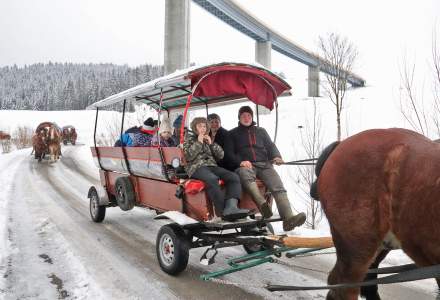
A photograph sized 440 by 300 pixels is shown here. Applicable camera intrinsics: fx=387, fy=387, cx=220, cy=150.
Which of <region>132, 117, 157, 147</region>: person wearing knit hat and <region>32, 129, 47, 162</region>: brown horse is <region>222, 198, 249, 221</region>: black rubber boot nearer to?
<region>132, 117, 157, 147</region>: person wearing knit hat

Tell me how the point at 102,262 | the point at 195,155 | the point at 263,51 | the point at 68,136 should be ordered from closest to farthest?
the point at 195,155
the point at 102,262
the point at 68,136
the point at 263,51

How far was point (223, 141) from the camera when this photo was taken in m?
5.27

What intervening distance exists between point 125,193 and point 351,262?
4027 mm

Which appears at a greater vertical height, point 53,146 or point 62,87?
point 62,87

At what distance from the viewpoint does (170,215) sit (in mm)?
4613

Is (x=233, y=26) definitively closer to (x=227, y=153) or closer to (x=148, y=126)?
(x=148, y=126)

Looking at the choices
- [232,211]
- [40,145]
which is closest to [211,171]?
[232,211]

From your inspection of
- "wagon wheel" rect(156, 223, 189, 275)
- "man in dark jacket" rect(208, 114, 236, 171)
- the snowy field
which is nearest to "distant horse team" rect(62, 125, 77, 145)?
the snowy field

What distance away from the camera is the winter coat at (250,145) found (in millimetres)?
5070

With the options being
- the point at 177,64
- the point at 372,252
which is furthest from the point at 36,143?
the point at 372,252

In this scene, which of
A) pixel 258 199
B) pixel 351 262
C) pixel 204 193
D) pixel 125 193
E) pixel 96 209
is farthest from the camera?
pixel 96 209

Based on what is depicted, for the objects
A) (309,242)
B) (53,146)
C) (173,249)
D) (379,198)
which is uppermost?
(53,146)

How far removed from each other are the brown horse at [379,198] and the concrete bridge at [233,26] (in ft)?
38.8

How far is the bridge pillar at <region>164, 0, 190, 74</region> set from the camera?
922 inches
